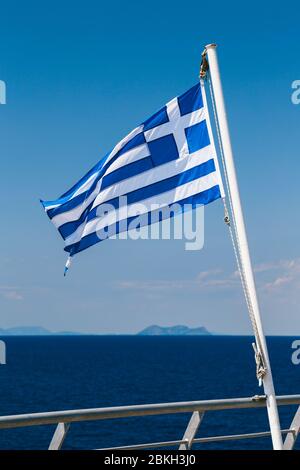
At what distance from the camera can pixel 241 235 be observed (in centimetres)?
694

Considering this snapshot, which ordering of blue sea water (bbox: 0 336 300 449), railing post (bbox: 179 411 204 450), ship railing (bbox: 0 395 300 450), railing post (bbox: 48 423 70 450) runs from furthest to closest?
blue sea water (bbox: 0 336 300 449), railing post (bbox: 179 411 204 450), railing post (bbox: 48 423 70 450), ship railing (bbox: 0 395 300 450)

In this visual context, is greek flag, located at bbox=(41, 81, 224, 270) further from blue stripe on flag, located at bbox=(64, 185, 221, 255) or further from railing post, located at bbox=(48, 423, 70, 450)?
railing post, located at bbox=(48, 423, 70, 450)

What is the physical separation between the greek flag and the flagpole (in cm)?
65

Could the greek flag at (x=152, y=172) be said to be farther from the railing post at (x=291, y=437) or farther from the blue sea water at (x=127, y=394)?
the blue sea water at (x=127, y=394)

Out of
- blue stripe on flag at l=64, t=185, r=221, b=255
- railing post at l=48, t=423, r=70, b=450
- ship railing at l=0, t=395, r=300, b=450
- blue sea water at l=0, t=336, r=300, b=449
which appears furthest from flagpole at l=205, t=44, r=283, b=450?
blue sea water at l=0, t=336, r=300, b=449

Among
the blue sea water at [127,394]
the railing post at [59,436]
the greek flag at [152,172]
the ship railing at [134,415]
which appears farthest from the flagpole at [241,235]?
the blue sea water at [127,394]

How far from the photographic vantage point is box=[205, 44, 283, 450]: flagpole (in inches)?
265

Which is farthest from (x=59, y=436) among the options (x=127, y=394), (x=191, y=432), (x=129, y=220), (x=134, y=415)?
(x=127, y=394)

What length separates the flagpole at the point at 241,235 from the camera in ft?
22.1

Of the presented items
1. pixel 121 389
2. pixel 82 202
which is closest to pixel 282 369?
pixel 121 389

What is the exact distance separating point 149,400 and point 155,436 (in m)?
25.9

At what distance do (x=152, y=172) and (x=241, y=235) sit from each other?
1.82m

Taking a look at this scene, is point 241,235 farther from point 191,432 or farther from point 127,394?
point 127,394

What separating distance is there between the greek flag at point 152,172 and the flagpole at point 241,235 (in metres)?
0.65
